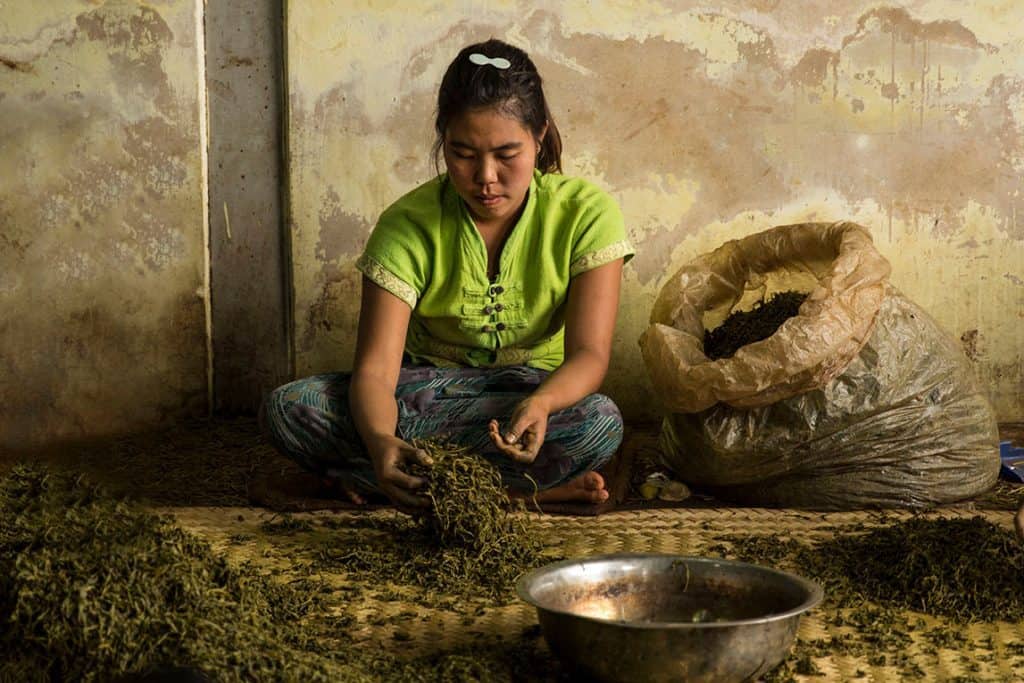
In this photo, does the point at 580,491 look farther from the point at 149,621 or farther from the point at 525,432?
the point at 149,621

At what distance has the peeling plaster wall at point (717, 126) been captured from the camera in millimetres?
4426

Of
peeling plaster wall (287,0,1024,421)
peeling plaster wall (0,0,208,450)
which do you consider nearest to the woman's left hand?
peeling plaster wall (287,0,1024,421)

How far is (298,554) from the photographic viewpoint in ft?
10.3

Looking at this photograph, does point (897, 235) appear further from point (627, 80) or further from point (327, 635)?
point (327, 635)

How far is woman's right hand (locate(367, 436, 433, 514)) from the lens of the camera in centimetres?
298

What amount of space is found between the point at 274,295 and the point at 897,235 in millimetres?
2323

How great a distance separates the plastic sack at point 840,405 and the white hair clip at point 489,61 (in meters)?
0.91

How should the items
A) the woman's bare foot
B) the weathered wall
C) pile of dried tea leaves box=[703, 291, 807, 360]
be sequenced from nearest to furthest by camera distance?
the woman's bare foot
pile of dried tea leaves box=[703, 291, 807, 360]
the weathered wall

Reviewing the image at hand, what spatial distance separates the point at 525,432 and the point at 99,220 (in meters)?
2.18

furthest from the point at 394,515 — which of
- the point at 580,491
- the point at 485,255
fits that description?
the point at 485,255

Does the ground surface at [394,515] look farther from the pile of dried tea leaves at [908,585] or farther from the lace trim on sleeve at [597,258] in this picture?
the lace trim on sleeve at [597,258]

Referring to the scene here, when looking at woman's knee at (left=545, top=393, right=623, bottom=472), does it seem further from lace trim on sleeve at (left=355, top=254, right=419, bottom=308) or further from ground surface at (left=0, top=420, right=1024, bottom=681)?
lace trim on sleeve at (left=355, top=254, right=419, bottom=308)

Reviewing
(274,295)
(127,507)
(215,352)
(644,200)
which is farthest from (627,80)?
(127,507)

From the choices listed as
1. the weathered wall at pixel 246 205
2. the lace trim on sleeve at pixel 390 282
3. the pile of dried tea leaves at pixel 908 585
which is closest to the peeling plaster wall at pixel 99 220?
the weathered wall at pixel 246 205
